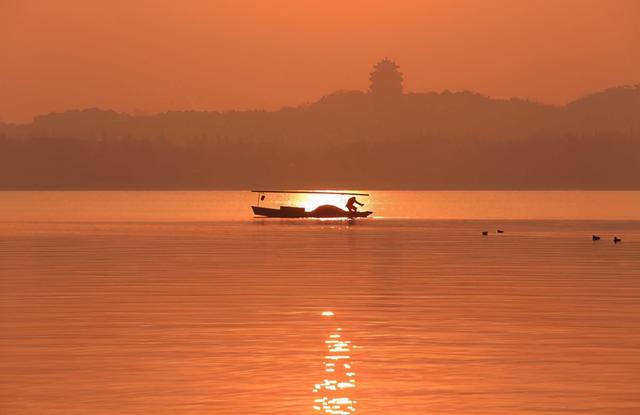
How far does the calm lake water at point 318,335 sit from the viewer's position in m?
28.8

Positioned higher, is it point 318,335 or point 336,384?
point 318,335

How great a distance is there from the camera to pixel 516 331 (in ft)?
136

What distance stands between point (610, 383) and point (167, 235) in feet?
310

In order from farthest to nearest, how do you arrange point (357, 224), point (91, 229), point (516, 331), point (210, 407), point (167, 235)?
point (357, 224) → point (91, 229) → point (167, 235) → point (516, 331) → point (210, 407)

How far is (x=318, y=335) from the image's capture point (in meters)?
40.1

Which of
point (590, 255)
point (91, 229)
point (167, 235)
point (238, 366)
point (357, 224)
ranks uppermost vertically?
point (357, 224)

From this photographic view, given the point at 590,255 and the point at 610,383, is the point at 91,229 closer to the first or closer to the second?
the point at 590,255

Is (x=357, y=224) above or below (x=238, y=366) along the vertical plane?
above

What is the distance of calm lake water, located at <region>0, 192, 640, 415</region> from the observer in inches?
1136

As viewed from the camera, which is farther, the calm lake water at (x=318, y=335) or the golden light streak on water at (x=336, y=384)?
the calm lake water at (x=318, y=335)

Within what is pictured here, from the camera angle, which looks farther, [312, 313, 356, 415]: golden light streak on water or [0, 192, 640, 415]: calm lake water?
[0, 192, 640, 415]: calm lake water

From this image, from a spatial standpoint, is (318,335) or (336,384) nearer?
(336,384)

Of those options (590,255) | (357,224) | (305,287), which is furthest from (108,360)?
(357,224)

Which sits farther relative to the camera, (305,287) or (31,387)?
(305,287)
